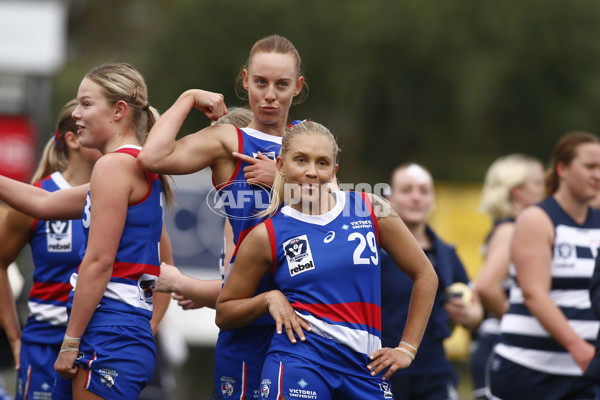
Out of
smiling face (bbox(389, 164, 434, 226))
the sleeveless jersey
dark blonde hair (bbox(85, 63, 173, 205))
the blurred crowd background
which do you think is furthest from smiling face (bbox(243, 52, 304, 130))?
the blurred crowd background

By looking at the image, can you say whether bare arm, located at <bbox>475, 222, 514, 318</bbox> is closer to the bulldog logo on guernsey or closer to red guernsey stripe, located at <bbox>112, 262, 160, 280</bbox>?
the bulldog logo on guernsey

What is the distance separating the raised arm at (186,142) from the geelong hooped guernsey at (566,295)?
2468 mm

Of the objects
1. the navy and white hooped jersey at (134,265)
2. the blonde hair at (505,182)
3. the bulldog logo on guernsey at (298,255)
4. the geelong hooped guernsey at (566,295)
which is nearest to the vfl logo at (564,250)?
the geelong hooped guernsey at (566,295)

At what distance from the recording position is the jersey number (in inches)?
146

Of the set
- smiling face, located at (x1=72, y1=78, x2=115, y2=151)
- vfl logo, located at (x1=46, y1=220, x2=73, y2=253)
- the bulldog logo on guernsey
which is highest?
smiling face, located at (x1=72, y1=78, x2=115, y2=151)

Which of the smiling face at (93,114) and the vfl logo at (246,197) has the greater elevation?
the smiling face at (93,114)

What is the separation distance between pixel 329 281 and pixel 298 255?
170mm

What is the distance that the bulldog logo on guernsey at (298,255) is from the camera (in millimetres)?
3688

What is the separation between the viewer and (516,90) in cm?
2022

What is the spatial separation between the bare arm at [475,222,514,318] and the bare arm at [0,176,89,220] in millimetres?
3386

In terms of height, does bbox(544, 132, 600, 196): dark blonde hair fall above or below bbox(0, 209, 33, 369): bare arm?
above

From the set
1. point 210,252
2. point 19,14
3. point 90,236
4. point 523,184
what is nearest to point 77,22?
point 19,14

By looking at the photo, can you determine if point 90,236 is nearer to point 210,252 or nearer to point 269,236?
point 269,236

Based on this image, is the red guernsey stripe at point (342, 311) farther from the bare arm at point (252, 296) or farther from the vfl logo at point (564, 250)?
the vfl logo at point (564, 250)
